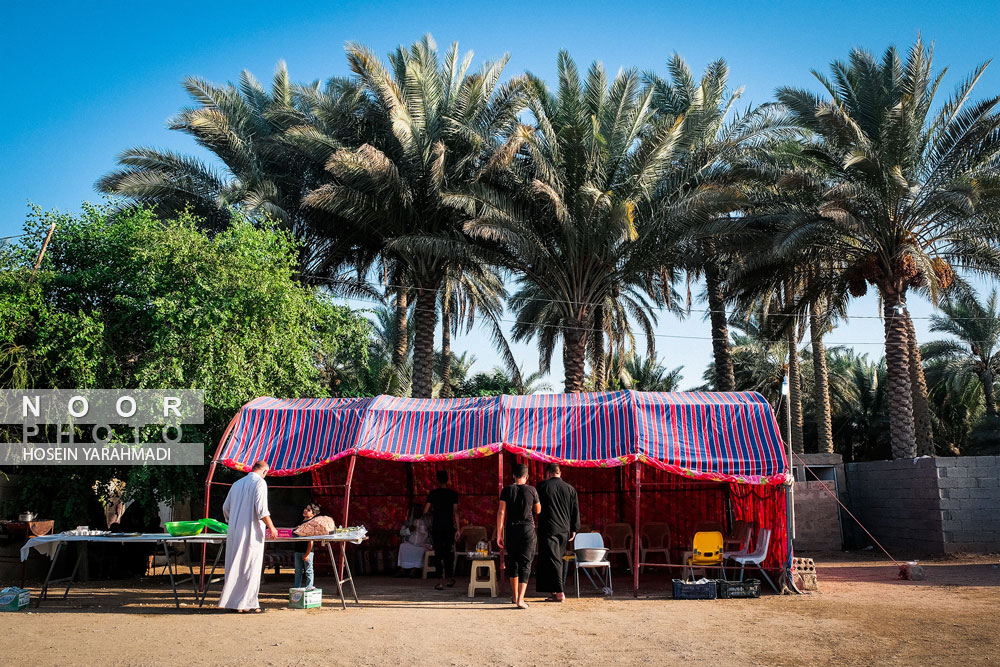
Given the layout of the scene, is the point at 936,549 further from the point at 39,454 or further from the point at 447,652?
the point at 39,454

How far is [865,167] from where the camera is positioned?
17.4m

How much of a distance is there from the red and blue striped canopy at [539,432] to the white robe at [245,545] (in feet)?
7.35

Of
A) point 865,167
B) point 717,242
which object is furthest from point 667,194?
point 865,167

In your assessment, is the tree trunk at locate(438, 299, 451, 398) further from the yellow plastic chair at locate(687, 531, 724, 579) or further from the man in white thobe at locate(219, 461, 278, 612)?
the man in white thobe at locate(219, 461, 278, 612)

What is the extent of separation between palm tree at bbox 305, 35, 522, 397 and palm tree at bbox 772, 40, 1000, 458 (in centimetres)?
656

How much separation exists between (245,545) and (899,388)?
14.7 metres

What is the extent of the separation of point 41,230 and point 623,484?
1116 centimetres

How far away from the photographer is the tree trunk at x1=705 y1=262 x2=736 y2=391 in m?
22.6

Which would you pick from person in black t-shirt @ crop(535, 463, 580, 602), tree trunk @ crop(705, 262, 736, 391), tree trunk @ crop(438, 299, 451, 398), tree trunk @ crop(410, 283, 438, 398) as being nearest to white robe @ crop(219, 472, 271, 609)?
person in black t-shirt @ crop(535, 463, 580, 602)

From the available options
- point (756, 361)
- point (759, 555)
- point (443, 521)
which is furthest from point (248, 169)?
point (756, 361)

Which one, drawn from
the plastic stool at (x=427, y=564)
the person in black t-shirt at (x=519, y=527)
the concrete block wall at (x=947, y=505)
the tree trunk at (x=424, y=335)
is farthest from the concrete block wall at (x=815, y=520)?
the person in black t-shirt at (x=519, y=527)

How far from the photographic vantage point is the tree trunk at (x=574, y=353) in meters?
19.5

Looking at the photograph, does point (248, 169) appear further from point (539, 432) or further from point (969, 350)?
point (969, 350)

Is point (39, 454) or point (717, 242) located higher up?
point (717, 242)
